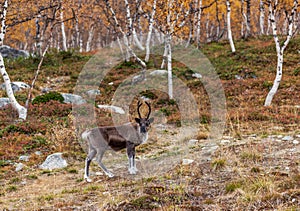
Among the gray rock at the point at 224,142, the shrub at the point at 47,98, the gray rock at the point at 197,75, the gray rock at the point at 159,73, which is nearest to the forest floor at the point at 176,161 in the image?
the gray rock at the point at 224,142

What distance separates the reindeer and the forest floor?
1.59 ft

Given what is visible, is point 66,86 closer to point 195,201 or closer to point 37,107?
point 37,107

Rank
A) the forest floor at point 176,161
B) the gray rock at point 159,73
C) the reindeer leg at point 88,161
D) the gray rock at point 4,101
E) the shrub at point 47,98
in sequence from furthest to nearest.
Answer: the gray rock at point 159,73 < the shrub at point 47,98 < the gray rock at point 4,101 < the reindeer leg at point 88,161 < the forest floor at point 176,161

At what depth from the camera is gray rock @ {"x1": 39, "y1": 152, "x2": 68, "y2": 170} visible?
11836 millimetres

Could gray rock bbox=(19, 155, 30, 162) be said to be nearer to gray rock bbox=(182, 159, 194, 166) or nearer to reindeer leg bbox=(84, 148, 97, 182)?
reindeer leg bbox=(84, 148, 97, 182)

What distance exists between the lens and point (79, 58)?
36.5 meters

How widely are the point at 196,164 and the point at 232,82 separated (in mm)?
14938

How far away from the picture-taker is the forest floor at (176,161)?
24.8ft

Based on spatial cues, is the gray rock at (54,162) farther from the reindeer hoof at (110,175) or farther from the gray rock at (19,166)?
the reindeer hoof at (110,175)

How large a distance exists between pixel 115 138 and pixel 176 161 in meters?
2.06

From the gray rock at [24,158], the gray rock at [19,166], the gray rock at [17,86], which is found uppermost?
the gray rock at [17,86]

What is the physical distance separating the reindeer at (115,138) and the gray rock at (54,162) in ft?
6.96

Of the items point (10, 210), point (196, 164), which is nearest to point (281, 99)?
point (196, 164)

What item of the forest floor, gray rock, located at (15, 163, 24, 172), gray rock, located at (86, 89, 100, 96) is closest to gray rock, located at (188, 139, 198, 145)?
the forest floor
